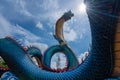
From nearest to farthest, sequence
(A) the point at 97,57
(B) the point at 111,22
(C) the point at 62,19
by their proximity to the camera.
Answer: (B) the point at 111,22, (A) the point at 97,57, (C) the point at 62,19

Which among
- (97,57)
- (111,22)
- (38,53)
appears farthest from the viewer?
(38,53)

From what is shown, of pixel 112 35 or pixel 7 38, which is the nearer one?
pixel 112 35

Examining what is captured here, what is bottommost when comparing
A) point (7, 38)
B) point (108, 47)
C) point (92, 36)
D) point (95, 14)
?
point (108, 47)

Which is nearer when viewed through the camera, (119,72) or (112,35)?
(112,35)

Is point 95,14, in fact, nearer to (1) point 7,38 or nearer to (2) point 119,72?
(2) point 119,72

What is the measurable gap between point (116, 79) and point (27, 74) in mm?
1606

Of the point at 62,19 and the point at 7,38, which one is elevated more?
the point at 62,19

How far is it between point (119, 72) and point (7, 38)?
2.32 meters

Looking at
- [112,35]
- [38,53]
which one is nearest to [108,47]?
[112,35]

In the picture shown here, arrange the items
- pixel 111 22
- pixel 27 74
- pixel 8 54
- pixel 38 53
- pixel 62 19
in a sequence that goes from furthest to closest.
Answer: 1. pixel 38 53
2. pixel 62 19
3. pixel 8 54
4. pixel 27 74
5. pixel 111 22

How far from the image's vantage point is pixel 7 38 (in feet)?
13.8

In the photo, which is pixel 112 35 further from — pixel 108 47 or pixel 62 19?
pixel 62 19

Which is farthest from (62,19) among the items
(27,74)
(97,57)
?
(97,57)

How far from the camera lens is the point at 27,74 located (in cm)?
372
